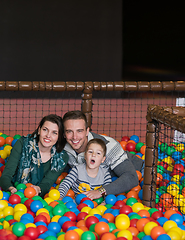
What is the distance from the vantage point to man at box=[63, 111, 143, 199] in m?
2.06

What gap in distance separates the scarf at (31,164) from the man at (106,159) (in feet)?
0.49

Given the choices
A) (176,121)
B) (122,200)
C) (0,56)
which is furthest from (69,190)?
(0,56)

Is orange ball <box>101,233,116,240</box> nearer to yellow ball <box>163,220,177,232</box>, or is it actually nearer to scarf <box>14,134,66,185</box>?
yellow ball <box>163,220,177,232</box>

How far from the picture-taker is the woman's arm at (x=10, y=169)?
1970 millimetres

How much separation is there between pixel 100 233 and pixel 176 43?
6.18 m

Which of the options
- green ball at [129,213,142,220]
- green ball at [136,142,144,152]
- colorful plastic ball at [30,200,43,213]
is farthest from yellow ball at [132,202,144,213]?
green ball at [136,142,144,152]

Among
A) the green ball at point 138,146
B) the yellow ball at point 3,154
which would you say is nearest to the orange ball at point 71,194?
the yellow ball at point 3,154

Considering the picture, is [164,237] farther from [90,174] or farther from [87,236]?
[90,174]

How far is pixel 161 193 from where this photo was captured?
7.07 ft

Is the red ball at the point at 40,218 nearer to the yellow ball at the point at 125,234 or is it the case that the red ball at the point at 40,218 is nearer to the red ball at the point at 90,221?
the red ball at the point at 90,221

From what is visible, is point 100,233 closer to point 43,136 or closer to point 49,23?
point 43,136

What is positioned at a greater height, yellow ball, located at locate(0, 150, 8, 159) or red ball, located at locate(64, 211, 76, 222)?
yellow ball, located at locate(0, 150, 8, 159)

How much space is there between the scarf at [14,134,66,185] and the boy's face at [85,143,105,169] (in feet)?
0.84

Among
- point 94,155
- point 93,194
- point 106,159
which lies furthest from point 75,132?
point 93,194
